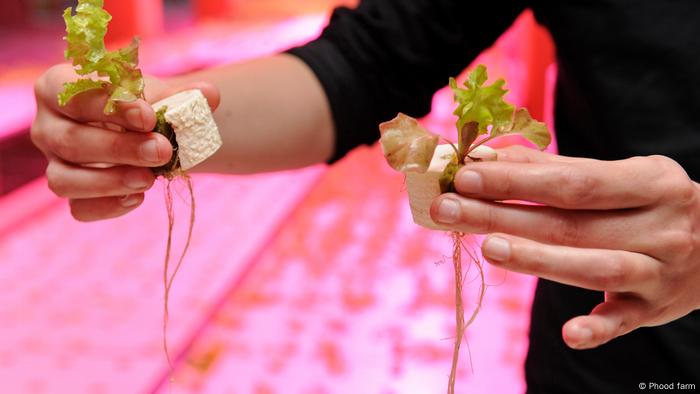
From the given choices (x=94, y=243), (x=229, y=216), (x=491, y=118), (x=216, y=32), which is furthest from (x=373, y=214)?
(x=216, y=32)

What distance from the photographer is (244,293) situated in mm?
1695

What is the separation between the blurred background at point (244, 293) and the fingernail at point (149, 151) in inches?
27.4

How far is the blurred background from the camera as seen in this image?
1346 millimetres

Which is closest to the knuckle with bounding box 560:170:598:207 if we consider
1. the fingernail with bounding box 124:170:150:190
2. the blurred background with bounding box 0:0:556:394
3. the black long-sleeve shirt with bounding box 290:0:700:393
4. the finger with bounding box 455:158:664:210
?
the finger with bounding box 455:158:664:210

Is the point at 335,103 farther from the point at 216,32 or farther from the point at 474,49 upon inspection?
the point at 216,32

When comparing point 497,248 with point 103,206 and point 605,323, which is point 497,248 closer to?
point 605,323

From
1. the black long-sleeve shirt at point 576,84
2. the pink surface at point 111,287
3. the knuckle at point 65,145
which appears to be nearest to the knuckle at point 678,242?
the black long-sleeve shirt at point 576,84

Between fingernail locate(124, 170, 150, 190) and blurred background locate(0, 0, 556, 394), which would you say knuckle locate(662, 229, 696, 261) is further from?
blurred background locate(0, 0, 556, 394)

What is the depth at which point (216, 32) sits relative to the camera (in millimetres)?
3668

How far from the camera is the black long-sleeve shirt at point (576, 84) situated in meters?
0.77

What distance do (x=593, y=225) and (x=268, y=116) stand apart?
0.45 m

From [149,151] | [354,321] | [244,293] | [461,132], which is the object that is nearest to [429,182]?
[461,132]

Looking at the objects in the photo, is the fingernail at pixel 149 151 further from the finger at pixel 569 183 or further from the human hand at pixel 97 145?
the finger at pixel 569 183

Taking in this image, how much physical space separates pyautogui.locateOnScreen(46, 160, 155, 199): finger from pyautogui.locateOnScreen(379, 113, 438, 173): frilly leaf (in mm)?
286
